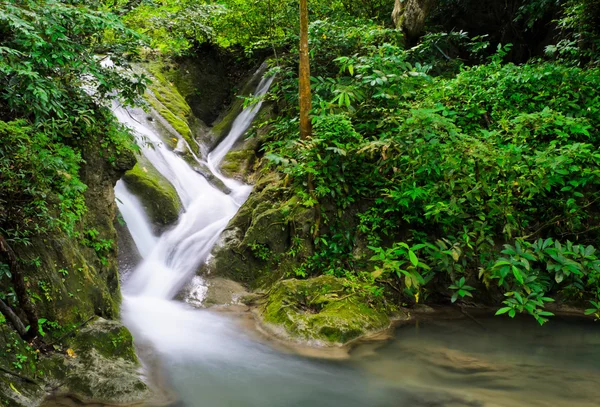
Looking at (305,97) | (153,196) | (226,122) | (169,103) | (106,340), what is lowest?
(106,340)

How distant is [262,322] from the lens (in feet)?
17.7

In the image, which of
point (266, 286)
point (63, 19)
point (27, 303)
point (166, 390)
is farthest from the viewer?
point (266, 286)

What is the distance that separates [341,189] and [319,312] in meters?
1.91

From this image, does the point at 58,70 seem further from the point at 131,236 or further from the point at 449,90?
the point at 449,90

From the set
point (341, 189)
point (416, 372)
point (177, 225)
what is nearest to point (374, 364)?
point (416, 372)

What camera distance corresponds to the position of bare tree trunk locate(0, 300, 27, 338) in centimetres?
328

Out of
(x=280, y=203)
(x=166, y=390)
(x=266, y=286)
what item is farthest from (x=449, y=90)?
(x=166, y=390)

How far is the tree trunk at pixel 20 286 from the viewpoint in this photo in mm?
3350

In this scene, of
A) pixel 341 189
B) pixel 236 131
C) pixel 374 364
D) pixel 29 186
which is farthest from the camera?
pixel 236 131

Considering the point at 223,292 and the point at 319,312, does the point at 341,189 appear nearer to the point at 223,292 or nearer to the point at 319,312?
the point at 319,312

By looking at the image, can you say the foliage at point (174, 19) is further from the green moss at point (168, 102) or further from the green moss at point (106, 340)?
the green moss at point (106, 340)

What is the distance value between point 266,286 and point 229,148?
5.38 meters

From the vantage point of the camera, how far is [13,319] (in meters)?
3.31

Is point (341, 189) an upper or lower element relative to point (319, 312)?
upper
